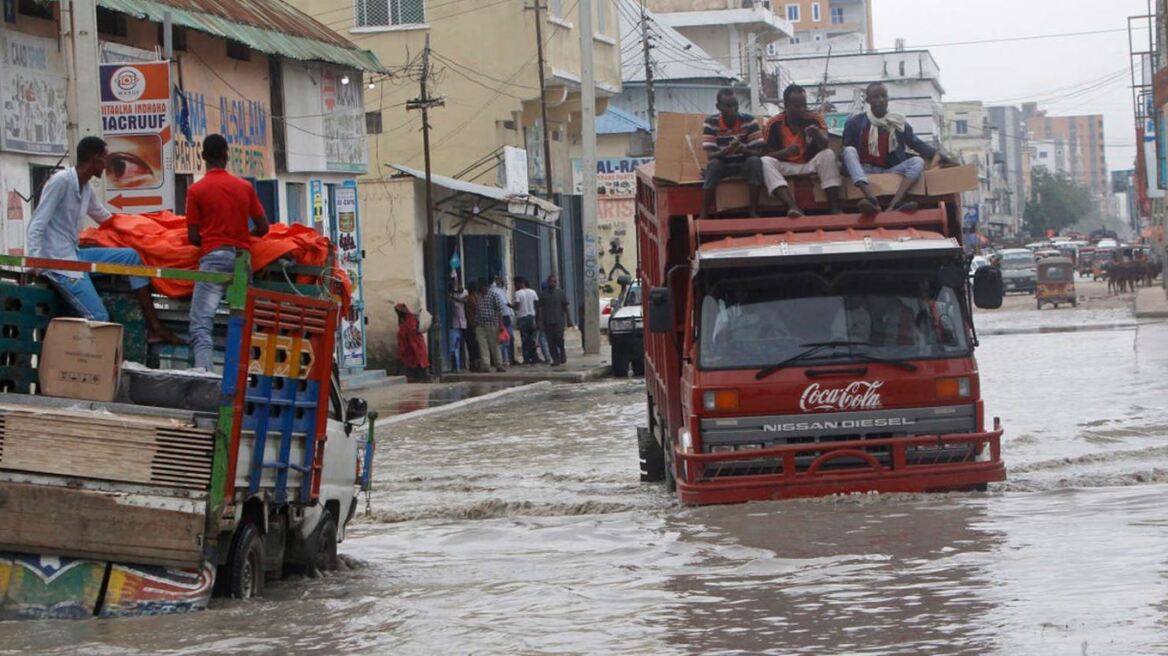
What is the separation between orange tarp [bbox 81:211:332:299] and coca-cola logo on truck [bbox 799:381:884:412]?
3.88 metres

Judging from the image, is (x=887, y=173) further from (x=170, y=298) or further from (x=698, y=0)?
(x=698, y=0)

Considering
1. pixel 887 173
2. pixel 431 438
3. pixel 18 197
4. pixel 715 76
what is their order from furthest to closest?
pixel 715 76 → pixel 431 438 → pixel 18 197 → pixel 887 173

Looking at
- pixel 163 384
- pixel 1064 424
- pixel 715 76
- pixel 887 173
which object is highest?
pixel 715 76

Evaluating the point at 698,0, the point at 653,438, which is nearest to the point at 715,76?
the point at 698,0

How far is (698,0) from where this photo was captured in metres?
92.4

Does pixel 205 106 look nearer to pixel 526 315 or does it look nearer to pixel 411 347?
pixel 411 347

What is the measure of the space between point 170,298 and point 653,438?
7.07m

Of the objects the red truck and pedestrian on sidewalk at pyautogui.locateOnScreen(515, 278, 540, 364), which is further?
pedestrian on sidewalk at pyautogui.locateOnScreen(515, 278, 540, 364)

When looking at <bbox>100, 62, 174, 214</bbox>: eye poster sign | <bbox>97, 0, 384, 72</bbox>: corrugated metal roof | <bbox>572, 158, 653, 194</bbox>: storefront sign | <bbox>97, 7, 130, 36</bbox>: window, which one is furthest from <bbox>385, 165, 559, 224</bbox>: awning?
<bbox>100, 62, 174, 214</bbox>: eye poster sign

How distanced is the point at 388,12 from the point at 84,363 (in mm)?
33252

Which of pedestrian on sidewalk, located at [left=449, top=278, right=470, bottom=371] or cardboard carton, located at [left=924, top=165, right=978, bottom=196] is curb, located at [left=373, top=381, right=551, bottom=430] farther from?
Answer: cardboard carton, located at [left=924, top=165, right=978, bottom=196]

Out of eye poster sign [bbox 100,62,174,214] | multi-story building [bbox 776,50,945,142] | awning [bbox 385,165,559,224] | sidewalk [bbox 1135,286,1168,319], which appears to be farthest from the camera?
multi-story building [bbox 776,50,945,142]

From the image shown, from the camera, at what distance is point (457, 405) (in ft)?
87.9

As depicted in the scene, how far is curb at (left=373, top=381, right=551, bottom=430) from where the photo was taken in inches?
969
